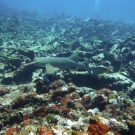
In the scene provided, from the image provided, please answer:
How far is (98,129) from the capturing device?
393cm

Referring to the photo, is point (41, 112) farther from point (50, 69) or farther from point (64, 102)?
point (50, 69)

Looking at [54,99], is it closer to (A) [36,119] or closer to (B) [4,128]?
(A) [36,119]

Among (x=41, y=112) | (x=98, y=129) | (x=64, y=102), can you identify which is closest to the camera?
(x=98, y=129)

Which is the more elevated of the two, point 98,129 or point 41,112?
point 98,129

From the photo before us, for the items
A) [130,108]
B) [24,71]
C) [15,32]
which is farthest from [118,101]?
[15,32]

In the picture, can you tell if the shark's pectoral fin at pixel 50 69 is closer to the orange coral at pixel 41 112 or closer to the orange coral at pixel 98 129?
the orange coral at pixel 41 112

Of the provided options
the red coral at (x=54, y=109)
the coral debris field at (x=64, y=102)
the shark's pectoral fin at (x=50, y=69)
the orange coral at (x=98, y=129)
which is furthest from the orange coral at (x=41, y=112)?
the shark's pectoral fin at (x=50, y=69)

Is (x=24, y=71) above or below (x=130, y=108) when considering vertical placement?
below

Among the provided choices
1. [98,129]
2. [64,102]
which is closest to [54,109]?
[64,102]

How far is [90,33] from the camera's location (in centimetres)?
2669

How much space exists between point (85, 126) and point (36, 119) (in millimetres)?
1263

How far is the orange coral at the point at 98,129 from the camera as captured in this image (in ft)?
12.7

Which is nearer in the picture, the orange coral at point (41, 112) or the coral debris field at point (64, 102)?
the coral debris field at point (64, 102)

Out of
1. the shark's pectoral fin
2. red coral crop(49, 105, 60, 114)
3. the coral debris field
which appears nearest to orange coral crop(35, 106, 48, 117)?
the coral debris field
